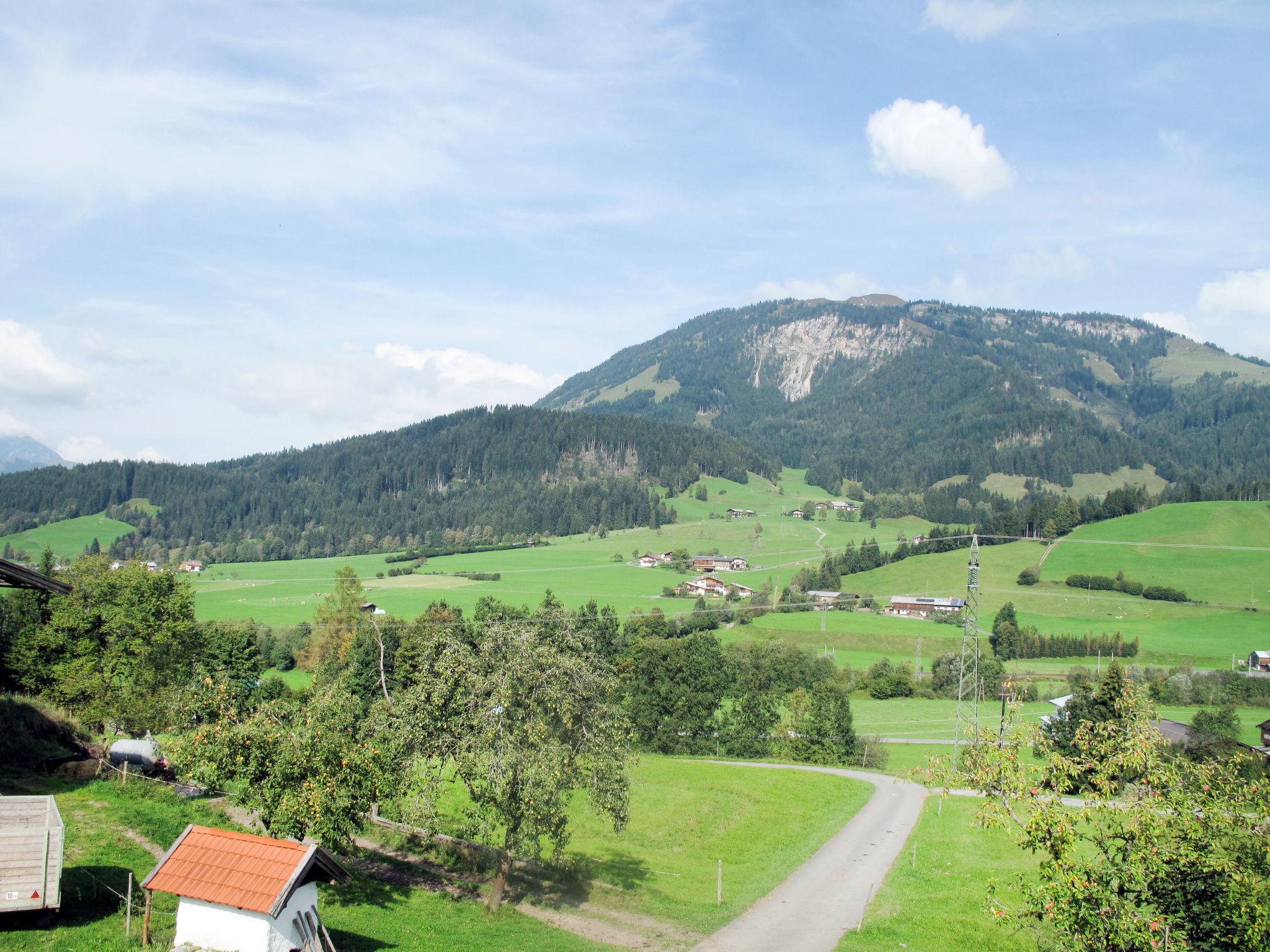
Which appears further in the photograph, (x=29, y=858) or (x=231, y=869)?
(x=29, y=858)

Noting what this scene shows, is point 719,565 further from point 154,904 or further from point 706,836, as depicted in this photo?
point 154,904

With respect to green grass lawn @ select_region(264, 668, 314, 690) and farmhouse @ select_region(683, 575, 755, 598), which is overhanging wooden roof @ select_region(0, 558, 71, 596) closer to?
green grass lawn @ select_region(264, 668, 314, 690)

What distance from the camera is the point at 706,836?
4469 centimetres

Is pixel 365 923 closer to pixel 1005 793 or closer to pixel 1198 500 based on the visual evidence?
pixel 1005 793

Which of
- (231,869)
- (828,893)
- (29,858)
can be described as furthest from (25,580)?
(828,893)

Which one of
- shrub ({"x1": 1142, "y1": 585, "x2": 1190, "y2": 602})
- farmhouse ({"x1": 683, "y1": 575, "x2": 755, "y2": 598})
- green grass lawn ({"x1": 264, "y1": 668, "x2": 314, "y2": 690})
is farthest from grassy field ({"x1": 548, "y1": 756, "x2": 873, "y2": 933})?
shrub ({"x1": 1142, "y1": 585, "x2": 1190, "y2": 602})

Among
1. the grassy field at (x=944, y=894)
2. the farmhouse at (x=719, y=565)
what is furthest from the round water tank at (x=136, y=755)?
the farmhouse at (x=719, y=565)

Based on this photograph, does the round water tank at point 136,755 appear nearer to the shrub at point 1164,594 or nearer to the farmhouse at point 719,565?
the farmhouse at point 719,565

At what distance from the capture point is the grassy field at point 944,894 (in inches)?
1143

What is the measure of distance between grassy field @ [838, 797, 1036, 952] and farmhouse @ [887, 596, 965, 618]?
91.8 metres


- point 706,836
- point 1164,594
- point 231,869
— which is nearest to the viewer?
point 231,869

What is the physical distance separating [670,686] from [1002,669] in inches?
1804

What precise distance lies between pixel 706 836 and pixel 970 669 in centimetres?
6854

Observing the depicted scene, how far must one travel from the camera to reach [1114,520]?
180000 millimetres
